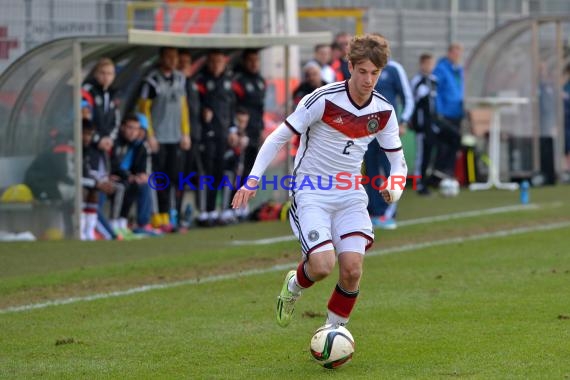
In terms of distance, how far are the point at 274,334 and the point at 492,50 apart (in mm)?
17253

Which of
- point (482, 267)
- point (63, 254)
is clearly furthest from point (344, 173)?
point (63, 254)

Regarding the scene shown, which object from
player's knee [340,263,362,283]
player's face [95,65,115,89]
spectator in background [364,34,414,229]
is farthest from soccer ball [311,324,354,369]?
spectator in background [364,34,414,229]

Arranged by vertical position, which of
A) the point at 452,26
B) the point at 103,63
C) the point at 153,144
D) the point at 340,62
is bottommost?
the point at 153,144

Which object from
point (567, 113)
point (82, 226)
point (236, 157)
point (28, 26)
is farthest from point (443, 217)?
point (567, 113)

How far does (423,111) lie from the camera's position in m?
22.2

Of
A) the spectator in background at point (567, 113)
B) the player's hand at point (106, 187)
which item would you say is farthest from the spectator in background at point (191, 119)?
the spectator in background at point (567, 113)

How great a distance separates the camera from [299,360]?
317 inches

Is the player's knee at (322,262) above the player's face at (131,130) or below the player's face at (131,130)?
below

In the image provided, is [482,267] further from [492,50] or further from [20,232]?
[492,50]

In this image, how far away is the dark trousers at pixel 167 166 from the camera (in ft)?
54.1

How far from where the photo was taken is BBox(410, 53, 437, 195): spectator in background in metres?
22.2

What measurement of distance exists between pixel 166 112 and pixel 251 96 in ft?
6.12

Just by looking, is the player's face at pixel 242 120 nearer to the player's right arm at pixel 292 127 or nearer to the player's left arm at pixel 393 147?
the player's left arm at pixel 393 147

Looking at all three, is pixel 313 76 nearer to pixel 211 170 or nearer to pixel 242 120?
pixel 242 120
